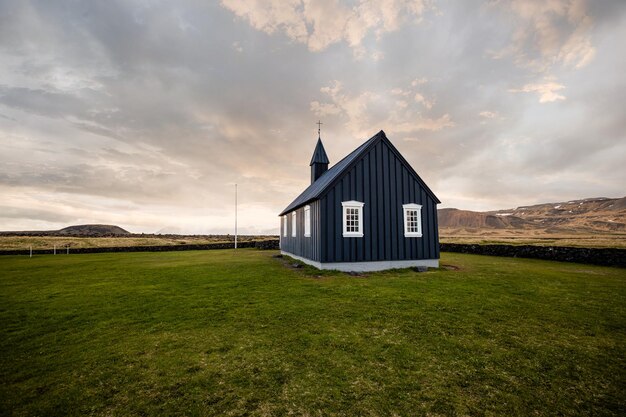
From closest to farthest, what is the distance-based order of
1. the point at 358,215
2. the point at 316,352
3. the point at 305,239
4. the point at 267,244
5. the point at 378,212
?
the point at 316,352, the point at 358,215, the point at 378,212, the point at 305,239, the point at 267,244

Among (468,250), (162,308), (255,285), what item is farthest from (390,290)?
(468,250)

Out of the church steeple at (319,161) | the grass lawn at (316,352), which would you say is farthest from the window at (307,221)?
the church steeple at (319,161)

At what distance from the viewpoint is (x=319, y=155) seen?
96.3ft

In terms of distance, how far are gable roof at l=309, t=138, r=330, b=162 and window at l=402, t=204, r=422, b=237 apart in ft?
41.6

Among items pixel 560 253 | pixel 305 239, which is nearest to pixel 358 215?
pixel 305 239

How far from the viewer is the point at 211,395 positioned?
182 inches

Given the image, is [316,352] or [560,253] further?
[560,253]

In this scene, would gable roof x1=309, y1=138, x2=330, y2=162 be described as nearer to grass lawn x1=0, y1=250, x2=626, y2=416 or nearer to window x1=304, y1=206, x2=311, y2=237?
window x1=304, y1=206, x2=311, y2=237

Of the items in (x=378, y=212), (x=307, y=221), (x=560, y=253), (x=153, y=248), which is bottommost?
(x=153, y=248)

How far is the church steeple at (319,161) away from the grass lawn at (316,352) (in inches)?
739

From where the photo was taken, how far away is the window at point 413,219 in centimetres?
1864

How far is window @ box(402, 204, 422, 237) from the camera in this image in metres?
18.6

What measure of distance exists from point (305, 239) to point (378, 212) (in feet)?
18.6

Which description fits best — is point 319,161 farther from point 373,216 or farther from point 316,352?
point 316,352
